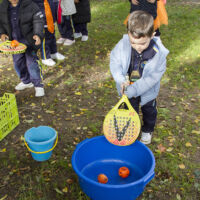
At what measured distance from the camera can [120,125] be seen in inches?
107

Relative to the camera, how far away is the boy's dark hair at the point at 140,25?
2436 millimetres

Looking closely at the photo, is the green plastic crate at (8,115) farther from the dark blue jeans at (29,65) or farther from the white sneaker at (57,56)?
the white sneaker at (57,56)

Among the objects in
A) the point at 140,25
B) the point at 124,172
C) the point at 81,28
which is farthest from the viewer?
the point at 81,28

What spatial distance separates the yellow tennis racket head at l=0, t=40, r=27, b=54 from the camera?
347 centimetres

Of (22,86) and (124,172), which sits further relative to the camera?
(22,86)

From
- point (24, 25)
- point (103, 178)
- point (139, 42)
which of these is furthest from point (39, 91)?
point (139, 42)

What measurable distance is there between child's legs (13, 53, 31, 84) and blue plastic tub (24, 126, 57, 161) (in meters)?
1.59

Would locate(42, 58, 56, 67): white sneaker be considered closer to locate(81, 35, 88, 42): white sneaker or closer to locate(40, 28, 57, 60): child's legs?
locate(40, 28, 57, 60): child's legs

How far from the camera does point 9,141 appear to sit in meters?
3.45

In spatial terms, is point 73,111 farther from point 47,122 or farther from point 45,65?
point 45,65

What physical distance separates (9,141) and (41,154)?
2.21 ft

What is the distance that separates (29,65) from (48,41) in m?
1.33

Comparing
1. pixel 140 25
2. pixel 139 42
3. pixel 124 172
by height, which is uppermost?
pixel 140 25

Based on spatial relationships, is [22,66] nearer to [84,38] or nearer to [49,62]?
[49,62]
